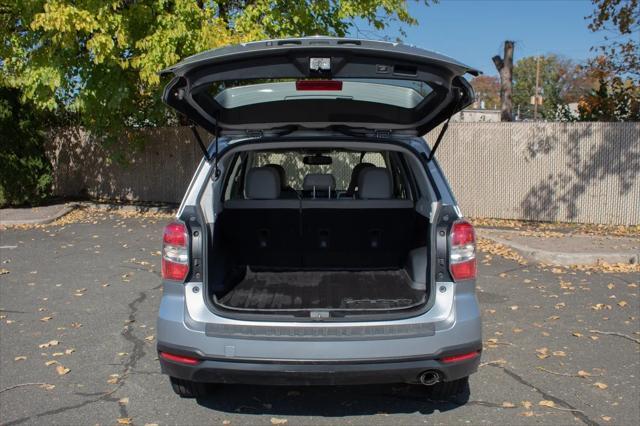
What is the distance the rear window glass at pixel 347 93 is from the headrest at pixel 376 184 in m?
0.73

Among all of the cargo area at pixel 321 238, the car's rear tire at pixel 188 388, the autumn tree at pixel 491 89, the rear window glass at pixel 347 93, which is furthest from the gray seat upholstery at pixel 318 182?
the autumn tree at pixel 491 89

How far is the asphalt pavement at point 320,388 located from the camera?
152 inches

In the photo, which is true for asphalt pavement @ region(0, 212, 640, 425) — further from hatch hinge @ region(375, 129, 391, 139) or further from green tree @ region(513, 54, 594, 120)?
green tree @ region(513, 54, 594, 120)

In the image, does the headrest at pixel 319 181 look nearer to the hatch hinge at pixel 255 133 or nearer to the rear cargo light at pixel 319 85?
the hatch hinge at pixel 255 133

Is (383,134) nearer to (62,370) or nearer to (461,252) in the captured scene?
Answer: (461,252)

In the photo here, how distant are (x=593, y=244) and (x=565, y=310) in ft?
11.6

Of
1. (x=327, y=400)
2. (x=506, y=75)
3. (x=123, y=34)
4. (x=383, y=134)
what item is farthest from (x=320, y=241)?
(x=506, y=75)

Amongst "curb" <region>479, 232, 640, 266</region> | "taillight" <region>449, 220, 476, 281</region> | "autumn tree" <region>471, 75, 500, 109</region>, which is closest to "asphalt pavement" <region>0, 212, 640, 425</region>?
"curb" <region>479, 232, 640, 266</region>

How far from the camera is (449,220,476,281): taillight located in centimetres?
353

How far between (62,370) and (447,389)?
2.81 meters

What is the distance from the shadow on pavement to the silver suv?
18 centimetres

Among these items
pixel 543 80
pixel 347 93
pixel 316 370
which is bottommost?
pixel 316 370

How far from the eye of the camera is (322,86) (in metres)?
3.68

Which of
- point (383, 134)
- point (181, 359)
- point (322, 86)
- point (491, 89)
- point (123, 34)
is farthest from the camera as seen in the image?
point (491, 89)
